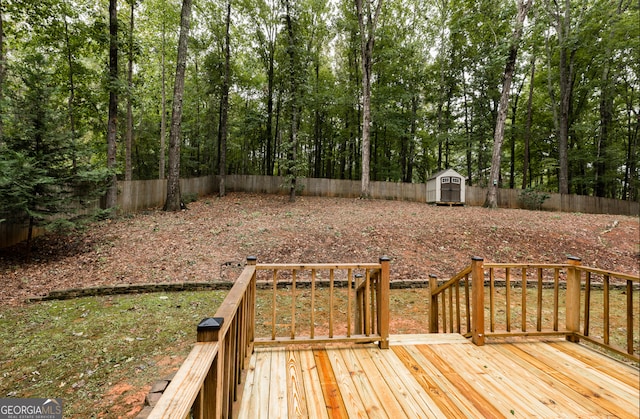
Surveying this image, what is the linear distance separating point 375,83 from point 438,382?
69.4ft

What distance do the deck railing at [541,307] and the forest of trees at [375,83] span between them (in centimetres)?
1002

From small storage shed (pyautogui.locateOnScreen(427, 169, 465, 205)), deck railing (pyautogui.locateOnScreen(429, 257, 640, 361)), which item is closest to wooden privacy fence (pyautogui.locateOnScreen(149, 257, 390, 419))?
deck railing (pyautogui.locateOnScreen(429, 257, 640, 361))

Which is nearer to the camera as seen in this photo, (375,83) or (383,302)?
(383,302)

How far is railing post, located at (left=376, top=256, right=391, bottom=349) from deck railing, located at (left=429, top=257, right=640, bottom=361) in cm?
87

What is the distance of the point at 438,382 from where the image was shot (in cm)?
242

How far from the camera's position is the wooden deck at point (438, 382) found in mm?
2066

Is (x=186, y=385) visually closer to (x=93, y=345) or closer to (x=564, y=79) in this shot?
Result: (x=93, y=345)

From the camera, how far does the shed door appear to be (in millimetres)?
15891

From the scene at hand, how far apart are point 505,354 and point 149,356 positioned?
4018 mm

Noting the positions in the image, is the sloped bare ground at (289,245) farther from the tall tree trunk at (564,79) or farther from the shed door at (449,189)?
the tall tree trunk at (564,79)

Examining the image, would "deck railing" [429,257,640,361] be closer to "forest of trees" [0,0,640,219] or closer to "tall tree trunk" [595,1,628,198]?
"forest of trees" [0,0,640,219]

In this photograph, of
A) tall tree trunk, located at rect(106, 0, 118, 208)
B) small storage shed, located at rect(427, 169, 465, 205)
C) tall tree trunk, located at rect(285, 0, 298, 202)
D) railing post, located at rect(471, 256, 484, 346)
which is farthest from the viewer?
small storage shed, located at rect(427, 169, 465, 205)

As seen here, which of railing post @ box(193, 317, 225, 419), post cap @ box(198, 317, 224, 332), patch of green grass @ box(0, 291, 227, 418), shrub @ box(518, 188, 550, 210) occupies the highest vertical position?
shrub @ box(518, 188, 550, 210)

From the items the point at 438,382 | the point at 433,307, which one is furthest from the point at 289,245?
the point at 438,382
